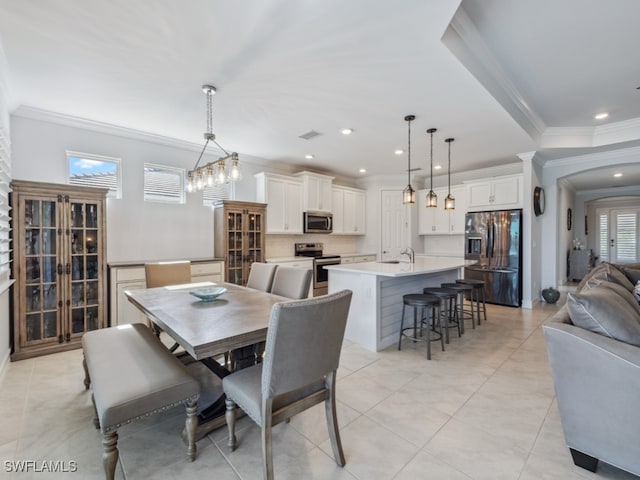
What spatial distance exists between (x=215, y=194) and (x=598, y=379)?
4.81 m

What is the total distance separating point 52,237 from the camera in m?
3.24

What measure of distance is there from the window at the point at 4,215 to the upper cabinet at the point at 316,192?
3904 millimetres

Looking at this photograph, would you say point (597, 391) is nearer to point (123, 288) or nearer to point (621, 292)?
point (621, 292)

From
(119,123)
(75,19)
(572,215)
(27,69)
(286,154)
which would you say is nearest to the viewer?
(75,19)

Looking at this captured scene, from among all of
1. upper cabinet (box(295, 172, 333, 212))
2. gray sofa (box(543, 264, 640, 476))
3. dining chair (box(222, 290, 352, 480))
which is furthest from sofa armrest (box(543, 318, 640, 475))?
upper cabinet (box(295, 172, 333, 212))

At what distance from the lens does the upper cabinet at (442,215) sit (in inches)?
241

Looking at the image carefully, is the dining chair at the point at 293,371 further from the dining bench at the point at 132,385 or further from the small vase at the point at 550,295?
the small vase at the point at 550,295

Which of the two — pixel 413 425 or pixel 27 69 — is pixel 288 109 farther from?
pixel 413 425

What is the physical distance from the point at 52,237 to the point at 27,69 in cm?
164

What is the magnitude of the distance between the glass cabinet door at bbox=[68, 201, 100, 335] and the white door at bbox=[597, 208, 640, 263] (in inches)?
495

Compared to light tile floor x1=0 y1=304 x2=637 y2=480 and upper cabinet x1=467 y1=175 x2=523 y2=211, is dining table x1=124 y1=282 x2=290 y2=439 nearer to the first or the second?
light tile floor x1=0 y1=304 x2=637 y2=480

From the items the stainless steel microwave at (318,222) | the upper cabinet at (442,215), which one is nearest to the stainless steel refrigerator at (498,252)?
the upper cabinet at (442,215)

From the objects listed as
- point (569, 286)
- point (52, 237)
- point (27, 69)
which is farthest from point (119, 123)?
point (569, 286)

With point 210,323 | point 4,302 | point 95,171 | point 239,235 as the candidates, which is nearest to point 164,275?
point 4,302
